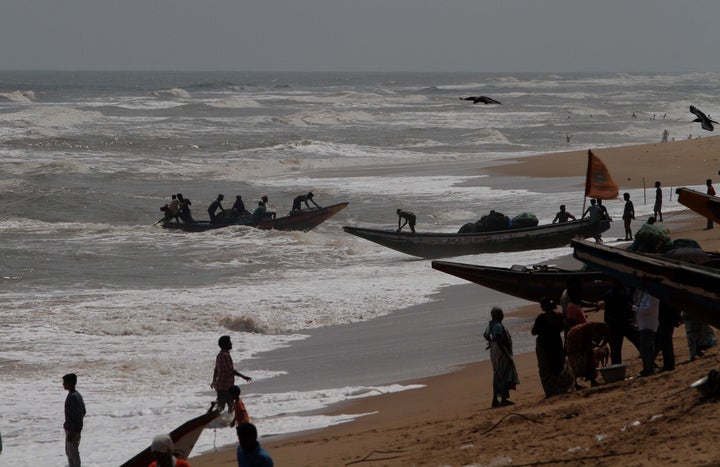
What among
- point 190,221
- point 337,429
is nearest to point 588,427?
point 337,429

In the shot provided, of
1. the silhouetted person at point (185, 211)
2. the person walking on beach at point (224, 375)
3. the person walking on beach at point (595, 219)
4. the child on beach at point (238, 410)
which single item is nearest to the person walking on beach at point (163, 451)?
the child on beach at point (238, 410)

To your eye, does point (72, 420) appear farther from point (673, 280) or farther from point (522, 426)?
point (673, 280)

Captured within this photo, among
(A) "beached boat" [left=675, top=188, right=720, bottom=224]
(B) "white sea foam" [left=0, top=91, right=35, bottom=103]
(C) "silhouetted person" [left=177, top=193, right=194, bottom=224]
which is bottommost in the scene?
(C) "silhouetted person" [left=177, top=193, right=194, bottom=224]

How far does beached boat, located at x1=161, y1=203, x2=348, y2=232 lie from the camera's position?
25.8 m

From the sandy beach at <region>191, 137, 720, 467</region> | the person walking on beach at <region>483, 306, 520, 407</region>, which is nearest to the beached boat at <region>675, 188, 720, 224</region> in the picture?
the sandy beach at <region>191, 137, 720, 467</region>

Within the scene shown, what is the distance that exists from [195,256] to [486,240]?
6.39m

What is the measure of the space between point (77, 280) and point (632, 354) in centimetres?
1222

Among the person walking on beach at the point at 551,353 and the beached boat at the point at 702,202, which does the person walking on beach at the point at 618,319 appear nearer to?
the person walking on beach at the point at 551,353

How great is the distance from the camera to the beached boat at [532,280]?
42.1 ft

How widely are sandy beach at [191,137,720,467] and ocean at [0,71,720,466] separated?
760mm

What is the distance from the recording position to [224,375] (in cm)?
1040

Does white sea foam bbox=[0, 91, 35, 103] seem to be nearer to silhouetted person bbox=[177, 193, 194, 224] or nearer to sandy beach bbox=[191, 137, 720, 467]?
silhouetted person bbox=[177, 193, 194, 224]

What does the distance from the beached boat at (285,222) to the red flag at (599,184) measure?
9057 mm

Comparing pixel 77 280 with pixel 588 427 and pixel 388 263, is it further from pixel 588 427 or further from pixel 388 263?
pixel 588 427
